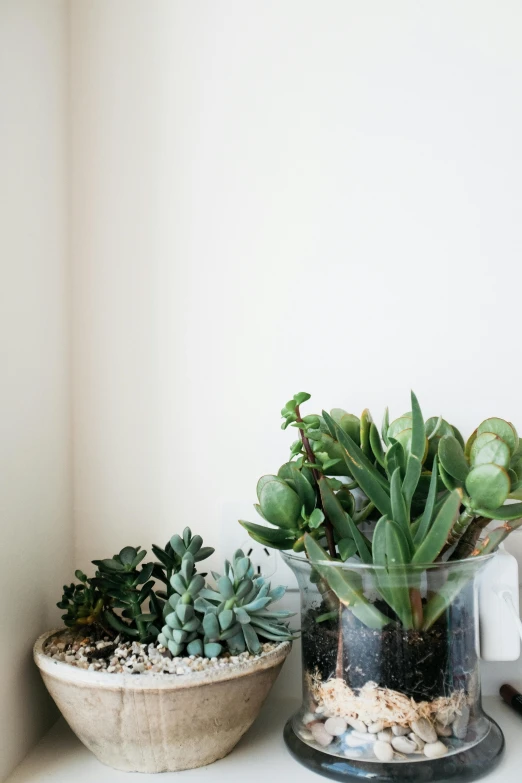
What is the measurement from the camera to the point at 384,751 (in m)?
0.59

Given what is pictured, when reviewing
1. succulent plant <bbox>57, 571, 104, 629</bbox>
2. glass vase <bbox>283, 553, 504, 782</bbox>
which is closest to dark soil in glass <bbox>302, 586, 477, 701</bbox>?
glass vase <bbox>283, 553, 504, 782</bbox>

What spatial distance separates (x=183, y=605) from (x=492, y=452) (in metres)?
0.31

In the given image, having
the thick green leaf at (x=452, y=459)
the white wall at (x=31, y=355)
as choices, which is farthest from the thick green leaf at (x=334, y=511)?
the white wall at (x=31, y=355)

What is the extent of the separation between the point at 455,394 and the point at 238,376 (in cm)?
26

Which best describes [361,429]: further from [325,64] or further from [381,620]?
[325,64]

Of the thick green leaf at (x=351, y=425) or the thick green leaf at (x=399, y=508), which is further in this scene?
the thick green leaf at (x=351, y=425)

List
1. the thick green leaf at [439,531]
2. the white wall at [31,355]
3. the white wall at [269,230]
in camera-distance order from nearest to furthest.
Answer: the thick green leaf at [439,531], the white wall at [31,355], the white wall at [269,230]

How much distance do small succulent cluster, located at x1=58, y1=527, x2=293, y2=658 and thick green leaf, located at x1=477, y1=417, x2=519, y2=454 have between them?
0.26 meters

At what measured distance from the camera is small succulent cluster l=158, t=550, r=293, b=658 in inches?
25.2

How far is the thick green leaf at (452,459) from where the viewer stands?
2.03 feet

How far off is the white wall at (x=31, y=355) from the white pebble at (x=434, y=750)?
380 mm

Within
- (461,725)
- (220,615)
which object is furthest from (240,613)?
(461,725)

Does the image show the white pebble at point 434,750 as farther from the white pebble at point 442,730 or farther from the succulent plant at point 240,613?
the succulent plant at point 240,613

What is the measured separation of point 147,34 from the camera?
850 mm
